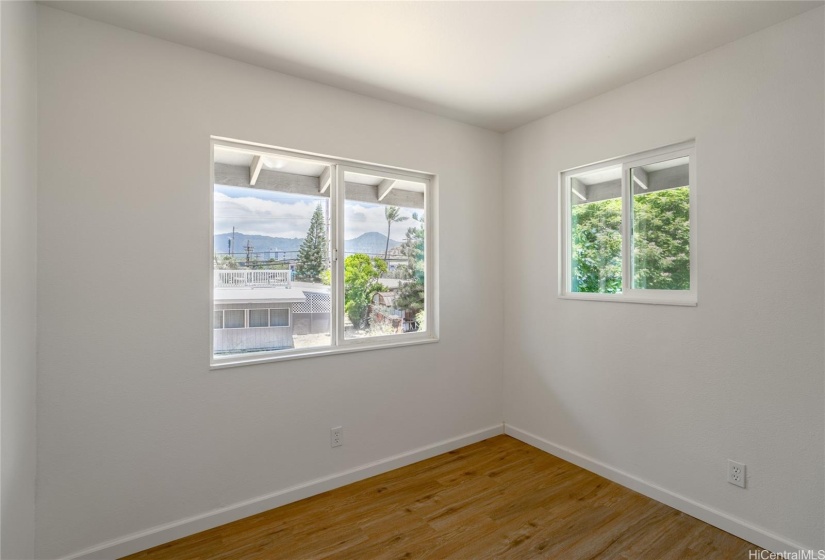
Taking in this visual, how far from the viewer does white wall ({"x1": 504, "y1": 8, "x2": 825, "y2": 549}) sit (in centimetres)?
195

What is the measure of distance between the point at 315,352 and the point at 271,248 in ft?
2.43

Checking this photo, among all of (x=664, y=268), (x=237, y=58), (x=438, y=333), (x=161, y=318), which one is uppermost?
(x=237, y=58)

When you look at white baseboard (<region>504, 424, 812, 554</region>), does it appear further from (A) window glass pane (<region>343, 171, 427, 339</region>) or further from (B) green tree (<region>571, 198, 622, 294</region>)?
(A) window glass pane (<region>343, 171, 427, 339</region>)

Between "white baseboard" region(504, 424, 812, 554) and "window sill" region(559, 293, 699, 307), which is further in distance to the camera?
"window sill" region(559, 293, 699, 307)

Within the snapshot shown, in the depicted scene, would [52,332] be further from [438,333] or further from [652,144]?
[652,144]

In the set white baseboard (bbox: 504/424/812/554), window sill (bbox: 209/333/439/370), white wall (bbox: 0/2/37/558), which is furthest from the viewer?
window sill (bbox: 209/333/439/370)

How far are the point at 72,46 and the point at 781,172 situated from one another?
3.58 m

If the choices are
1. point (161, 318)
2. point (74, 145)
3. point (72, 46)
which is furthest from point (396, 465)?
point (72, 46)

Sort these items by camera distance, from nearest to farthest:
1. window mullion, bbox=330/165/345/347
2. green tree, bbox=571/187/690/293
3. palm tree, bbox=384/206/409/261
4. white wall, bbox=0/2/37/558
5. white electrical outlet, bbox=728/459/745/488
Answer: white wall, bbox=0/2/37/558, white electrical outlet, bbox=728/459/745/488, green tree, bbox=571/187/690/293, window mullion, bbox=330/165/345/347, palm tree, bbox=384/206/409/261

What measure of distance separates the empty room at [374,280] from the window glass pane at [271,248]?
0.02m

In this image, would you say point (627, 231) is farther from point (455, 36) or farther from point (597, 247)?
point (455, 36)

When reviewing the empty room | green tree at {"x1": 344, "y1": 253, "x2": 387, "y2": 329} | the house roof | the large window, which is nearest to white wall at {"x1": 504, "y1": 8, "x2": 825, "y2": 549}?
the empty room

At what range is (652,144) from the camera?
100 inches

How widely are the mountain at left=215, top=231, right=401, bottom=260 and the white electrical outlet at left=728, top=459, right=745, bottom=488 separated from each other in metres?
2.54
